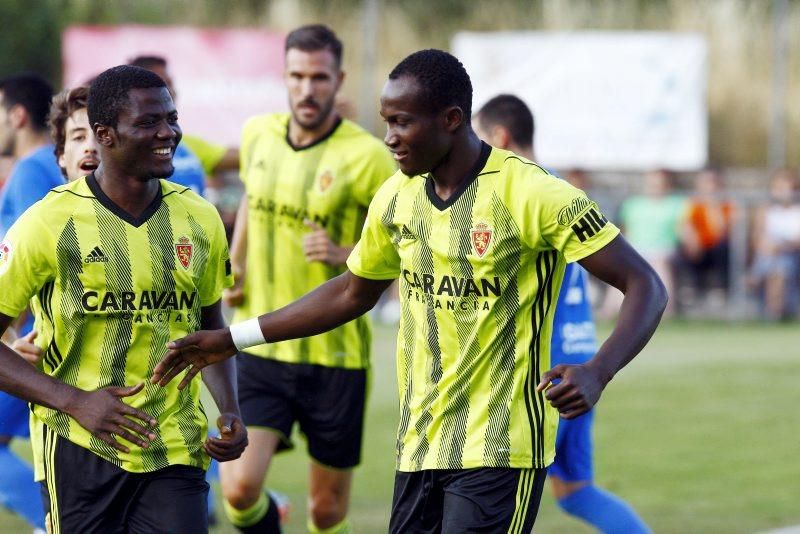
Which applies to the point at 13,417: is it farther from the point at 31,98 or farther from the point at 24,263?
the point at 24,263

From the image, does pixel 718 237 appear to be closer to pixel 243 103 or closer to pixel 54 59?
pixel 243 103

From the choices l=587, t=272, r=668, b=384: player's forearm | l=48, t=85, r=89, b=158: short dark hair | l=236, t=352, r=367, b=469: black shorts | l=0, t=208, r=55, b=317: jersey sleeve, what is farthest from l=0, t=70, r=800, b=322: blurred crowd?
l=587, t=272, r=668, b=384: player's forearm

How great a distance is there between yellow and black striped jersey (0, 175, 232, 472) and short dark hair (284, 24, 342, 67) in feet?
8.20

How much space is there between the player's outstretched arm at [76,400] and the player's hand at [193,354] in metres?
0.13

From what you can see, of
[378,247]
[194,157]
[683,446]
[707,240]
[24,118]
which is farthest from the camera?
[707,240]

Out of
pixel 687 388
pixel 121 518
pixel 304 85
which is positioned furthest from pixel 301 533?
pixel 687 388

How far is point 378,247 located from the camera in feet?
17.5

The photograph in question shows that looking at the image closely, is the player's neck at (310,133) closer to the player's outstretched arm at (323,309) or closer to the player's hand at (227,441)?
the player's outstretched arm at (323,309)

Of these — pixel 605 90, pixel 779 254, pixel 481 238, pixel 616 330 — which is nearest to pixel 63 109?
pixel 481 238

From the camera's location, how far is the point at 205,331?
207 inches

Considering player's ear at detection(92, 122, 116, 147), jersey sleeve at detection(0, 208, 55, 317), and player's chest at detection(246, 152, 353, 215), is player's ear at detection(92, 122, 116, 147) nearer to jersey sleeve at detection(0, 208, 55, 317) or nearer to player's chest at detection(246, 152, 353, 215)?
jersey sleeve at detection(0, 208, 55, 317)

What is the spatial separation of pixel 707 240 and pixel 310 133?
1514cm

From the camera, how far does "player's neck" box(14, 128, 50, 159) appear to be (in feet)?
26.3

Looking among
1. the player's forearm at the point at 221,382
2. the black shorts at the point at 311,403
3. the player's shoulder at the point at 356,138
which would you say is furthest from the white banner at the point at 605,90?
the player's forearm at the point at 221,382
